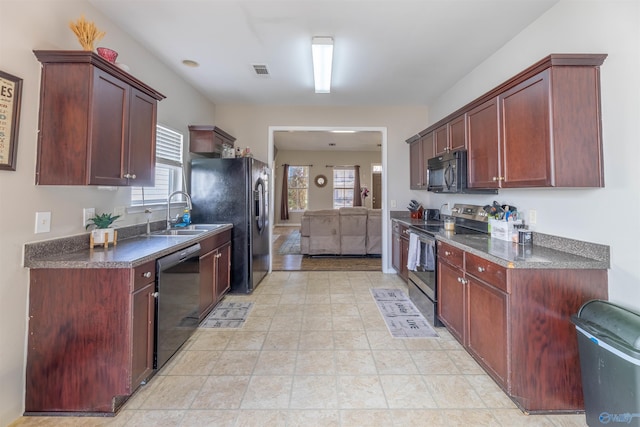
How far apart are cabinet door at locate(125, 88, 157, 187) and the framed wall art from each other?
56cm

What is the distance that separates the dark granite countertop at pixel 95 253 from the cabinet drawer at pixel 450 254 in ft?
7.31

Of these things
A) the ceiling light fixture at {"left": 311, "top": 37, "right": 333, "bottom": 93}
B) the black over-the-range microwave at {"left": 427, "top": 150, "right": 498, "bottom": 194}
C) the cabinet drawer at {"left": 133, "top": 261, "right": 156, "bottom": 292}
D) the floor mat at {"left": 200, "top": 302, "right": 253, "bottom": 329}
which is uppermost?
the ceiling light fixture at {"left": 311, "top": 37, "right": 333, "bottom": 93}

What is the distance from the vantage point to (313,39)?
104 inches

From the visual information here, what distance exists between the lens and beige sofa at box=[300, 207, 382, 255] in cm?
576

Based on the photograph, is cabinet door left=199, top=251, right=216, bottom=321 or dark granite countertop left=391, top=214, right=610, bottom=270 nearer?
dark granite countertop left=391, top=214, right=610, bottom=270

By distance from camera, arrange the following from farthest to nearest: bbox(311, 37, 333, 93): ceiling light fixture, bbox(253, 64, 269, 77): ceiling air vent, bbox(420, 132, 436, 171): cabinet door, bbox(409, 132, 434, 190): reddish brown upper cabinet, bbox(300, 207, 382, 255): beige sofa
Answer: bbox(300, 207, 382, 255): beige sofa < bbox(409, 132, 434, 190): reddish brown upper cabinet < bbox(420, 132, 436, 171): cabinet door < bbox(253, 64, 269, 77): ceiling air vent < bbox(311, 37, 333, 93): ceiling light fixture

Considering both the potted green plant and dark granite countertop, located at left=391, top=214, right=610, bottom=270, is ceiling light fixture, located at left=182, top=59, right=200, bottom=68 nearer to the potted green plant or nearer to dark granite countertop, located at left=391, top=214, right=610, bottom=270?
the potted green plant

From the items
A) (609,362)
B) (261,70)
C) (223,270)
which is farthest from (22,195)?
(609,362)

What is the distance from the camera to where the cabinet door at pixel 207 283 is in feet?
9.16

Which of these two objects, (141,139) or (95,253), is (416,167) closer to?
(141,139)

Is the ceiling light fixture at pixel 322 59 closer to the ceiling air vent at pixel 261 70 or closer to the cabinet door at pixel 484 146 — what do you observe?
the ceiling air vent at pixel 261 70

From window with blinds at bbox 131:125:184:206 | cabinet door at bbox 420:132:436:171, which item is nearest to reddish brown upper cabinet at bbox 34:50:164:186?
window with blinds at bbox 131:125:184:206

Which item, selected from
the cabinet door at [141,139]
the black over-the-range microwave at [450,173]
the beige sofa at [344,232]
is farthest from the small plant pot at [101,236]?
the beige sofa at [344,232]

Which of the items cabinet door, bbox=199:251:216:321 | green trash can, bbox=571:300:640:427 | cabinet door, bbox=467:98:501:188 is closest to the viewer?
green trash can, bbox=571:300:640:427
